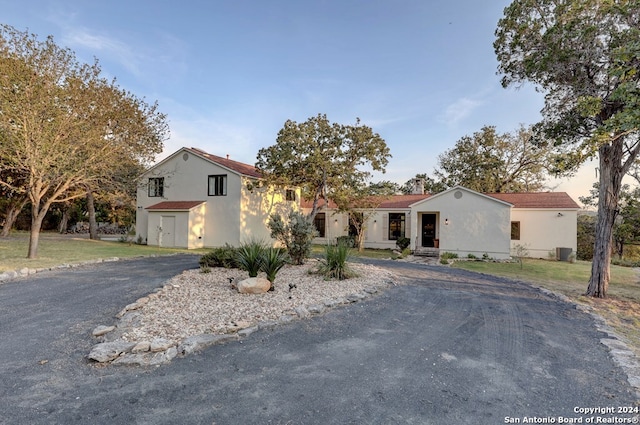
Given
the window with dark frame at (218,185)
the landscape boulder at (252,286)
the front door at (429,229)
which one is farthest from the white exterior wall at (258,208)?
the landscape boulder at (252,286)

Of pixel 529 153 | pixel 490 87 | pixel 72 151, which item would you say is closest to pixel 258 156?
pixel 72 151

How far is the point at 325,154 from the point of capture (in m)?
16.9

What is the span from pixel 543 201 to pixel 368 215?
34.8 ft

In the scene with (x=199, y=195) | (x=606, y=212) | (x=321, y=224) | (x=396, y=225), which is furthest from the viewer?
(x=321, y=224)

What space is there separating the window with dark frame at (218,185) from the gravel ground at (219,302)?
1127 cm

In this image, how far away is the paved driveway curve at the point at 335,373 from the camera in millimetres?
2848

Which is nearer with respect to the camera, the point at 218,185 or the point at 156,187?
the point at 218,185

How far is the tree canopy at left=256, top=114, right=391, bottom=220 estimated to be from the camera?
16844 millimetres

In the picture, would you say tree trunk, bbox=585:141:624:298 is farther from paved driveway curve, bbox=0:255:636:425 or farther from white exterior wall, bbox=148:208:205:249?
white exterior wall, bbox=148:208:205:249

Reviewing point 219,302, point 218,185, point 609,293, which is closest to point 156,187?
point 218,185

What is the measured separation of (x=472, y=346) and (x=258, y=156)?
1602cm

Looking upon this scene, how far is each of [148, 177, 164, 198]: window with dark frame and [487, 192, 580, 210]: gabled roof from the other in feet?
74.1

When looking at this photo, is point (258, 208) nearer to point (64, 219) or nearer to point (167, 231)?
point (167, 231)

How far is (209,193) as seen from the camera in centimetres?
2044
